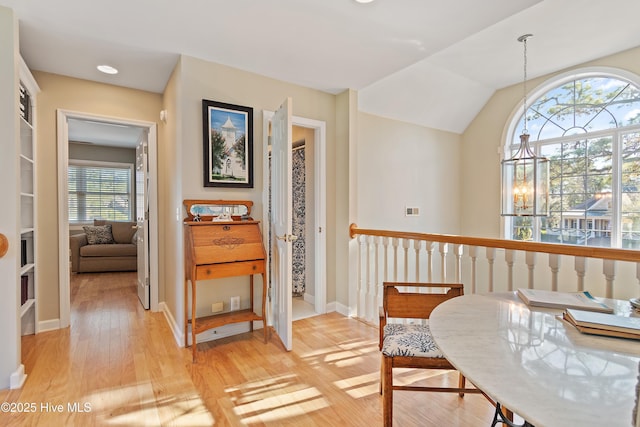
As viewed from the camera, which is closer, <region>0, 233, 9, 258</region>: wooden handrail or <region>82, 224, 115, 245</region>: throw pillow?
<region>0, 233, 9, 258</region>: wooden handrail

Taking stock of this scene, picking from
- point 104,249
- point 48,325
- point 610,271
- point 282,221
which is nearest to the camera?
point 610,271

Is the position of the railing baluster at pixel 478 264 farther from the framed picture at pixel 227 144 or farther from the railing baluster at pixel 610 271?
the framed picture at pixel 227 144

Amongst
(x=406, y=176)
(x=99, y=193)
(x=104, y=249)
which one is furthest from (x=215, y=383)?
(x=99, y=193)

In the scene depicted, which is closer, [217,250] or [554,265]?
[554,265]

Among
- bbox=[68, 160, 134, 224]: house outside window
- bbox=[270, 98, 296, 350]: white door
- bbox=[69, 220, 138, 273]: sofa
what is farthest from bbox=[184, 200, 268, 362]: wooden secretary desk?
bbox=[68, 160, 134, 224]: house outside window

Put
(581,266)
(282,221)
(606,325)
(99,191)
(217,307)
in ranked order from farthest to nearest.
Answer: (99,191) < (217,307) < (282,221) < (581,266) < (606,325)

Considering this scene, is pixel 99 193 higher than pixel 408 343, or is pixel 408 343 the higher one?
pixel 99 193

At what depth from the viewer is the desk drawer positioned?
2332mm

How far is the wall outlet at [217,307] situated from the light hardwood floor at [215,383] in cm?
27

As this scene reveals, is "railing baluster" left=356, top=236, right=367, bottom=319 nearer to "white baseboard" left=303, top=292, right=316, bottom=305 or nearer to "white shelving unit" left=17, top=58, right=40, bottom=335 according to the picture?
"white baseboard" left=303, top=292, right=316, bottom=305

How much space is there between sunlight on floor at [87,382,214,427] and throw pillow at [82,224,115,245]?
15.1 ft

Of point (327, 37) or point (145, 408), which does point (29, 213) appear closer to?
point (145, 408)

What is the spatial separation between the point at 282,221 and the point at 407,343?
1415 mm

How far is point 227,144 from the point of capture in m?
2.77
